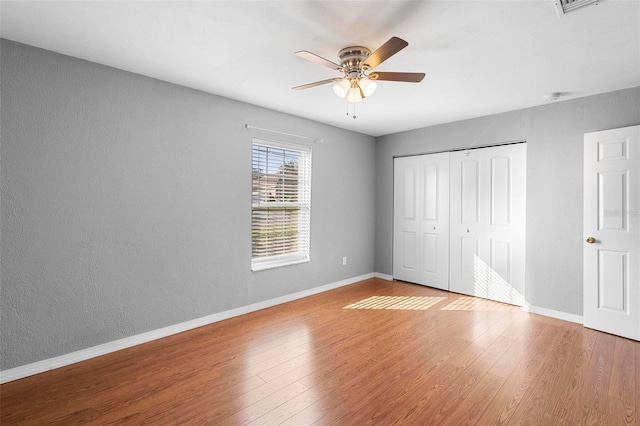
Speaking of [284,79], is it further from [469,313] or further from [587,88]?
[469,313]

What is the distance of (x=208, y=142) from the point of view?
3.46 m

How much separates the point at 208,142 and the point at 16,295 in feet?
6.83

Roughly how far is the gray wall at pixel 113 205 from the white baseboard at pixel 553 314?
3182 millimetres

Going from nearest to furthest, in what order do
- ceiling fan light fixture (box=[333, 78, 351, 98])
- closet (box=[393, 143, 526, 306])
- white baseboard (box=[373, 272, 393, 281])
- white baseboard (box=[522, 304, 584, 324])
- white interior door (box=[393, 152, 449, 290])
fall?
ceiling fan light fixture (box=[333, 78, 351, 98])
white baseboard (box=[522, 304, 584, 324])
closet (box=[393, 143, 526, 306])
white interior door (box=[393, 152, 449, 290])
white baseboard (box=[373, 272, 393, 281])

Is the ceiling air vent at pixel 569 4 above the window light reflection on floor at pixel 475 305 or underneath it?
above

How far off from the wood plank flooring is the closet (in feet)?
2.88

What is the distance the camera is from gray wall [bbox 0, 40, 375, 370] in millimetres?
2381

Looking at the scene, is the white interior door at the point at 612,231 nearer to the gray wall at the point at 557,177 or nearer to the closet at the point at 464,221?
the gray wall at the point at 557,177

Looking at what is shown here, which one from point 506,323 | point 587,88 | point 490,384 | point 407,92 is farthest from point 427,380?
point 587,88

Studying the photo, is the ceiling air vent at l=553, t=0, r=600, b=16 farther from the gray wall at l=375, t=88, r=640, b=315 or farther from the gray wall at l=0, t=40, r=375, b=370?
the gray wall at l=0, t=40, r=375, b=370

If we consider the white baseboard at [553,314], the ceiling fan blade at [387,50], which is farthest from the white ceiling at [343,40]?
the white baseboard at [553,314]

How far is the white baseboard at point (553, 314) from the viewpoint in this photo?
3.53 m

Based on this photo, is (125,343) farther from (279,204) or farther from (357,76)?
(357,76)

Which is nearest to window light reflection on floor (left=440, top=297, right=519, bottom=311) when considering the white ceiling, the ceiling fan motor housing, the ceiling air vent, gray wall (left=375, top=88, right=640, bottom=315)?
gray wall (left=375, top=88, right=640, bottom=315)
